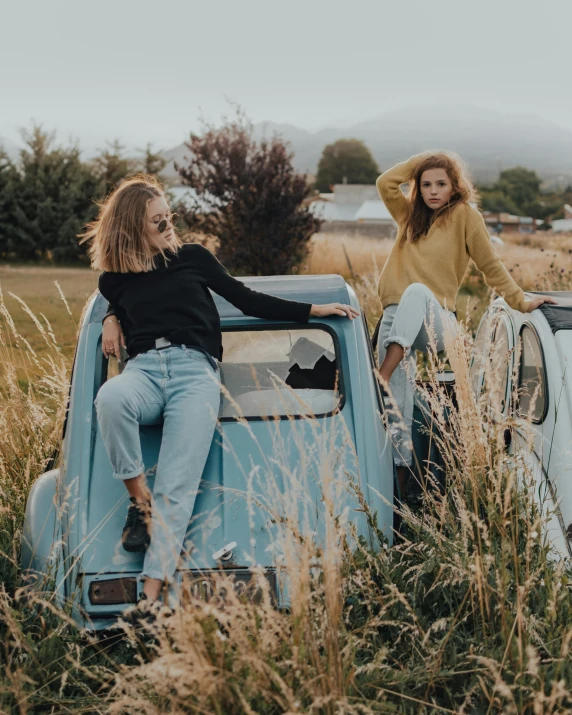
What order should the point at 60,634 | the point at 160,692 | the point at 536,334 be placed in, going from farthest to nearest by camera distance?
the point at 536,334 < the point at 60,634 < the point at 160,692

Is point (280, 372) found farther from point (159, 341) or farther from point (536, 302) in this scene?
point (536, 302)

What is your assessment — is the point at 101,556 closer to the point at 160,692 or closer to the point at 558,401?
the point at 160,692

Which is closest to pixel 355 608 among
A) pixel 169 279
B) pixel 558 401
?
pixel 558 401

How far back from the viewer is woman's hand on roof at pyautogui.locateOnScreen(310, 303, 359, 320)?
4148 millimetres

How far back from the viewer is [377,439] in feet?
12.7

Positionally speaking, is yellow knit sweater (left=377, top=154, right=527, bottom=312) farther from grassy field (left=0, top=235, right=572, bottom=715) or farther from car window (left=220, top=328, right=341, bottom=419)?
grassy field (left=0, top=235, right=572, bottom=715)

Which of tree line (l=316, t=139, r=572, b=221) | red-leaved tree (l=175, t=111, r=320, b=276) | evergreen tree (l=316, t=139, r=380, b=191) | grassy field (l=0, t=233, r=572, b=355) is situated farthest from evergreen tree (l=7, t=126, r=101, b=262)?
evergreen tree (l=316, t=139, r=380, b=191)

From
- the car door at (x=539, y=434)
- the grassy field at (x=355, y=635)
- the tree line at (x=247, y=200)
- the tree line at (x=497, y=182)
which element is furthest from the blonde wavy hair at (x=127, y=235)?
the tree line at (x=497, y=182)

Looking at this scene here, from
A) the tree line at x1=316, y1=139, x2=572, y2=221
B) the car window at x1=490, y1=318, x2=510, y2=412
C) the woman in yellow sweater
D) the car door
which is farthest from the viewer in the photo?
the tree line at x1=316, y1=139, x2=572, y2=221

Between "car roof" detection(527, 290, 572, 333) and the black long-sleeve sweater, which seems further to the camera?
"car roof" detection(527, 290, 572, 333)

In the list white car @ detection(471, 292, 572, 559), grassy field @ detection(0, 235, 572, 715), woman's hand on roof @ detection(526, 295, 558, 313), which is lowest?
grassy field @ detection(0, 235, 572, 715)

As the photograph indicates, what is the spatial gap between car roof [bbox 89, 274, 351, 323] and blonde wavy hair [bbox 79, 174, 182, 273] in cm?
24

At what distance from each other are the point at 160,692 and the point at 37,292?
18160mm

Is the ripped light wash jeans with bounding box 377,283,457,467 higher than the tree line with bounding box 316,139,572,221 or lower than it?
lower
